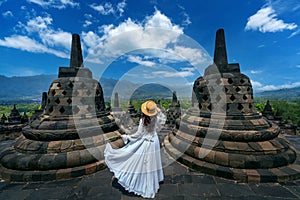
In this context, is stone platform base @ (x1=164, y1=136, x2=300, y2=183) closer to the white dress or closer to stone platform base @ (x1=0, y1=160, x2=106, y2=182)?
the white dress

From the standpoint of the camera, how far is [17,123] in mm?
15727

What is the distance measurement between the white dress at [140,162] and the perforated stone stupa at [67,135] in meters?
1.57

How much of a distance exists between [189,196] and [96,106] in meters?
4.86

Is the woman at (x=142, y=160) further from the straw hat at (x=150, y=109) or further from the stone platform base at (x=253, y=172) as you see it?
the stone platform base at (x=253, y=172)

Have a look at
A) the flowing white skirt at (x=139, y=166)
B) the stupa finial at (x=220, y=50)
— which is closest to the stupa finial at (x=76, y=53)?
the flowing white skirt at (x=139, y=166)

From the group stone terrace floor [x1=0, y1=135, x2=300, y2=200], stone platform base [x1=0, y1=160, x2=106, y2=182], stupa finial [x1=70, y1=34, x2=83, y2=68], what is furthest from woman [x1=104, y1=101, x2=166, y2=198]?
stupa finial [x1=70, y1=34, x2=83, y2=68]

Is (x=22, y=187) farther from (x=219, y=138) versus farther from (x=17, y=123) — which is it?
(x=17, y=123)

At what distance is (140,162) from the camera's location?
12.6 feet

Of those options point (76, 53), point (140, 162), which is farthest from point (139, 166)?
point (76, 53)

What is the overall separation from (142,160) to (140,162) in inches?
2.7

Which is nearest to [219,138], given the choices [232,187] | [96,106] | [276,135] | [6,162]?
[232,187]

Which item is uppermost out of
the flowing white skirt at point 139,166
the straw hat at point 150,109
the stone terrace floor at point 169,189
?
the straw hat at point 150,109

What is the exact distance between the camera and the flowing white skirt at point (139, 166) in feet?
12.4

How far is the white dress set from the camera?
3.79 metres
